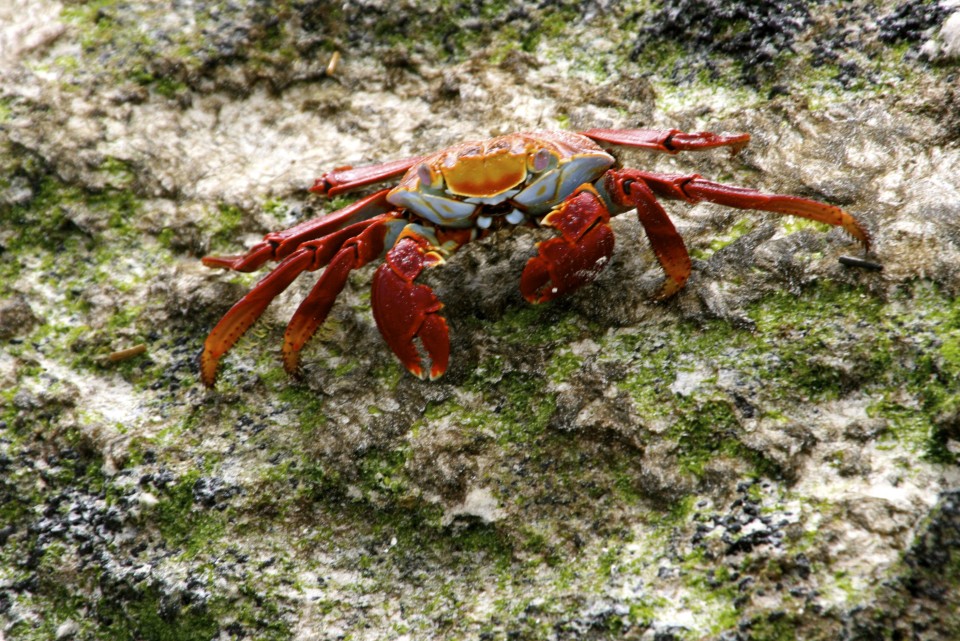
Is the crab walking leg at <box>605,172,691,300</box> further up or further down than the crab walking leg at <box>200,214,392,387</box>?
further up

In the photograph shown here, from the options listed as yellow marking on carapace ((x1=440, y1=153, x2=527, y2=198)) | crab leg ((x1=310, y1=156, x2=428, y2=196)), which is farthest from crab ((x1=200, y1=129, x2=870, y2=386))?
crab leg ((x1=310, y1=156, x2=428, y2=196))

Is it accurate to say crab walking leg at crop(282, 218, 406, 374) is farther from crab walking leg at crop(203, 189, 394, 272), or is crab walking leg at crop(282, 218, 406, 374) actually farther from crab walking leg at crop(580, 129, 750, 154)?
crab walking leg at crop(580, 129, 750, 154)

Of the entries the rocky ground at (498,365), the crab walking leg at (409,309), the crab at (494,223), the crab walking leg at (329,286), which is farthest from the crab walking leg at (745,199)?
the crab walking leg at (329,286)

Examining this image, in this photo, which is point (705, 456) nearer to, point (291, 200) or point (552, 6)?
point (291, 200)

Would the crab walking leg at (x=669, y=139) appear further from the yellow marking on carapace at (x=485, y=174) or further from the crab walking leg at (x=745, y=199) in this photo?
the yellow marking on carapace at (x=485, y=174)

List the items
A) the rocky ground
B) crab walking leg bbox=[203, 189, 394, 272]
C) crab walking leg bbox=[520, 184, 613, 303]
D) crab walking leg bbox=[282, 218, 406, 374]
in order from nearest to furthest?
the rocky ground < crab walking leg bbox=[520, 184, 613, 303] < crab walking leg bbox=[282, 218, 406, 374] < crab walking leg bbox=[203, 189, 394, 272]

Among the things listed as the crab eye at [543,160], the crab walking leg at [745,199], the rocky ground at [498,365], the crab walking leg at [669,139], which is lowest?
the rocky ground at [498,365]

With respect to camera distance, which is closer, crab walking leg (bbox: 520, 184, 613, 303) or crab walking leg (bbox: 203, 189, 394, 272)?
crab walking leg (bbox: 520, 184, 613, 303)

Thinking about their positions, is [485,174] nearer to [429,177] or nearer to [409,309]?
[429,177]
